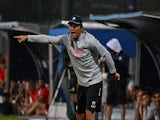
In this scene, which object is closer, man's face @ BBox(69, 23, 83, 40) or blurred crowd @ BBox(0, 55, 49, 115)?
man's face @ BBox(69, 23, 83, 40)

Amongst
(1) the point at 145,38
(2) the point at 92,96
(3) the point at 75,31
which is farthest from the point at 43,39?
(1) the point at 145,38

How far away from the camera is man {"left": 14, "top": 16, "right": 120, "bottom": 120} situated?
11422mm

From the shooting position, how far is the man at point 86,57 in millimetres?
11422

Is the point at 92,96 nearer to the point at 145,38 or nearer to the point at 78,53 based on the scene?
the point at 78,53

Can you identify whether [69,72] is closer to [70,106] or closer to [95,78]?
[70,106]

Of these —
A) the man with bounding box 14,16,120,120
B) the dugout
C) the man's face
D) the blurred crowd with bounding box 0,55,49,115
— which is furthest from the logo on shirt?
the blurred crowd with bounding box 0,55,49,115

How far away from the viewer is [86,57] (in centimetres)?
1145

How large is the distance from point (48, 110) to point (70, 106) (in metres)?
1.84

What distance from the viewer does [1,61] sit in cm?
2383

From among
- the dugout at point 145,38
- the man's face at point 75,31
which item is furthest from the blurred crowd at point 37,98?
the man's face at point 75,31

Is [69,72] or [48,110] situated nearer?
[69,72]

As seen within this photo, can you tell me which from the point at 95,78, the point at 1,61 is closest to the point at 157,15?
the point at 95,78

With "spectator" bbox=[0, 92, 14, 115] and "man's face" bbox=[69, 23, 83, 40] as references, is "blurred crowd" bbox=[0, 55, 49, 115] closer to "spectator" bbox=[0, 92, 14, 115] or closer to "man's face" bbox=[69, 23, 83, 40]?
"spectator" bbox=[0, 92, 14, 115]

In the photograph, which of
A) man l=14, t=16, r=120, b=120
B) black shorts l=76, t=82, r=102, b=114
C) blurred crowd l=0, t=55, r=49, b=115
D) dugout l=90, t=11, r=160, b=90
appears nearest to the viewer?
man l=14, t=16, r=120, b=120
